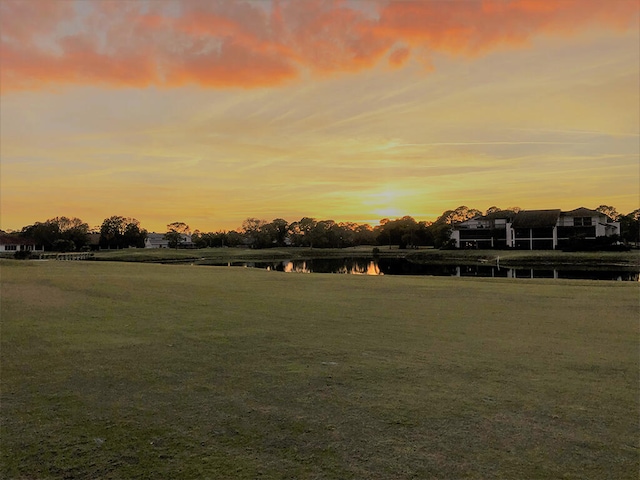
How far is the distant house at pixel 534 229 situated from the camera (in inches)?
3617

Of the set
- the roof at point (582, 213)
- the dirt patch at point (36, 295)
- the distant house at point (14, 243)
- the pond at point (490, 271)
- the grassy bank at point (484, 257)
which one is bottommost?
the pond at point (490, 271)

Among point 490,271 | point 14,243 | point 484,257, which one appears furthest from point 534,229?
point 14,243

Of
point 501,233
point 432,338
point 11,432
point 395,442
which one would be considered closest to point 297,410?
point 395,442

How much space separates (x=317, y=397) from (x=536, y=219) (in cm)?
10278

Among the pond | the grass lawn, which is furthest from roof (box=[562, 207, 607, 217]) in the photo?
the grass lawn

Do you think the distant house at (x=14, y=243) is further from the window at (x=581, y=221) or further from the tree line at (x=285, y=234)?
the window at (x=581, y=221)

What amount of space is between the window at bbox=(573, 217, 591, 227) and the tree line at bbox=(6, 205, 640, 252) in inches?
687

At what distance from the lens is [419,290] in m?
21.6

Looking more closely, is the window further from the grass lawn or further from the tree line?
the grass lawn

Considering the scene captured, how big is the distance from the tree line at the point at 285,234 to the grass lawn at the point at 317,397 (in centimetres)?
9920

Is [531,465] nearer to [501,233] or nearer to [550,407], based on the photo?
[550,407]

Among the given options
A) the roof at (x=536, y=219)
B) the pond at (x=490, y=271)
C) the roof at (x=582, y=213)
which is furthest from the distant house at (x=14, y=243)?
the roof at (x=582, y=213)

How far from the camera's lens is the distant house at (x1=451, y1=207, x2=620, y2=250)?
9188cm

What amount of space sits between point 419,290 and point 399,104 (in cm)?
1706
